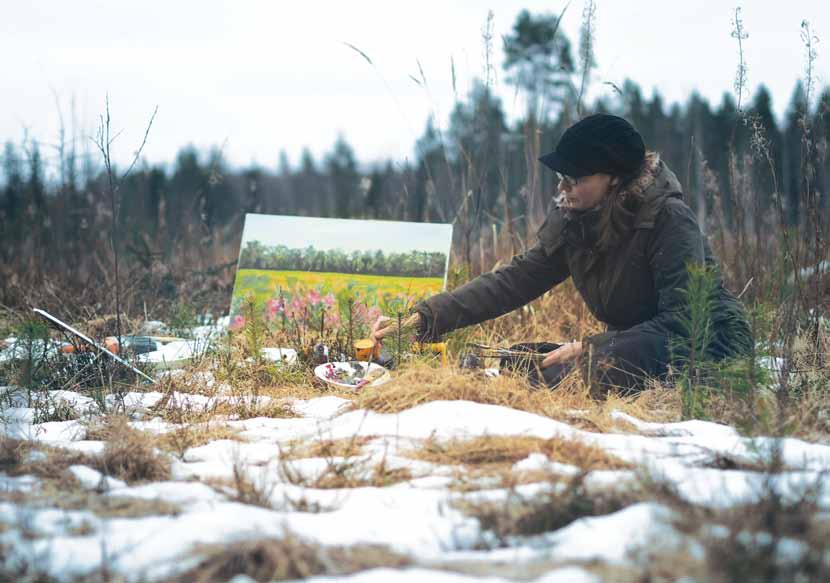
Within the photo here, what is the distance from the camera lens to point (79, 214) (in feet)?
26.1

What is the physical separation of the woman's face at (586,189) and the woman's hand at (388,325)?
81 cm

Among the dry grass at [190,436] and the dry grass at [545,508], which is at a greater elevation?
the dry grass at [545,508]

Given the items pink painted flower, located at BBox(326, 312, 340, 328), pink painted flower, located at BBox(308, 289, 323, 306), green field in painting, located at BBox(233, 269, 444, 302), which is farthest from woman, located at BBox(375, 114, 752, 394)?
pink painted flower, located at BBox(308, 289, 323, 306)

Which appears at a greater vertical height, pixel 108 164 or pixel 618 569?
pixel 108 164

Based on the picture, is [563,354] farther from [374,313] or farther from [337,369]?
[374,313]

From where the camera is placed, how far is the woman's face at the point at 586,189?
3.62m

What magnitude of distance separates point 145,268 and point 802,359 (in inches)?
178

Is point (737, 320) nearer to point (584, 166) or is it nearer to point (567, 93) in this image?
point (584, 166)

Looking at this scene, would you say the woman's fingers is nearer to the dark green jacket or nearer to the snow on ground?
the dark green jacket

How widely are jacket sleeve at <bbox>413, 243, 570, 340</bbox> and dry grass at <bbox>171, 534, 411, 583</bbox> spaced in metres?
2.23

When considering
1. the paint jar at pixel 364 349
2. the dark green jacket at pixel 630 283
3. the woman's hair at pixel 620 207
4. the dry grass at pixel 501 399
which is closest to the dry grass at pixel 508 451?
the dry grass at pixel 501 399

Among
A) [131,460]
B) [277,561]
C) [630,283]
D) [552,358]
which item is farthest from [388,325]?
[277,561]

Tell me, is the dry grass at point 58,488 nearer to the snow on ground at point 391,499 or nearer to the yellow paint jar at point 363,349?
the snow on ground at point 391,499

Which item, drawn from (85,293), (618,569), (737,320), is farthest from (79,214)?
(618,569)
